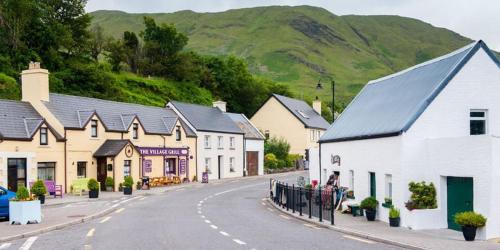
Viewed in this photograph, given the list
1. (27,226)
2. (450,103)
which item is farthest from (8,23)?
(450,103)

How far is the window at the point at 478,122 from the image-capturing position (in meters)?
24.5

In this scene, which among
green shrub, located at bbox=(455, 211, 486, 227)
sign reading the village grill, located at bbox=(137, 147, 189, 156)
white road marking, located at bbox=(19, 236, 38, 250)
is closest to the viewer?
white road marking, located at bbox=(19, 236, 38, 250)

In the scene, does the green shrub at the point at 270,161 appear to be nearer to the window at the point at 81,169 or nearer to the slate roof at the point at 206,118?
the slate roof at the point at 206,118

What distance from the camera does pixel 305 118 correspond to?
83.4 meters

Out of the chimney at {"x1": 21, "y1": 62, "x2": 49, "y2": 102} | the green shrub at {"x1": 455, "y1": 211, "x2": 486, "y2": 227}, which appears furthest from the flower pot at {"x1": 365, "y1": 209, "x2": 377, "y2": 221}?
the chimney at {"x1": 21, "y1": 62, "x2": 49, "y2": 102}

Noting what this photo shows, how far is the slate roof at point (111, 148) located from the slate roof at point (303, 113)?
3704cm

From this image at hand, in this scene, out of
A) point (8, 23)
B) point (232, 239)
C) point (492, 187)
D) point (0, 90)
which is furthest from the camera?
point (8, 23)

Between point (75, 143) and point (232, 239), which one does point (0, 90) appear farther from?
point (232, 239)

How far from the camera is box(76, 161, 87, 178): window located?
45769 millimetres

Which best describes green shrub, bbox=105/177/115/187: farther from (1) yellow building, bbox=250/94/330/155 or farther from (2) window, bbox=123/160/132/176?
(1) yellow building, bbox=250/94/330/155

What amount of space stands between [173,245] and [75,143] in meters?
30.8

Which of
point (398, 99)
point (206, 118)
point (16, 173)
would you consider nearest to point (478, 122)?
point (398, 99)

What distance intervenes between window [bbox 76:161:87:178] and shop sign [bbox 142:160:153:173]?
5.92 m

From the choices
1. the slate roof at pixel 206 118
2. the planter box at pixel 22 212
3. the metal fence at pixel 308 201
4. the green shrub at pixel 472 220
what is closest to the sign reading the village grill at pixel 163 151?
the slate roof at pixel 206 118
